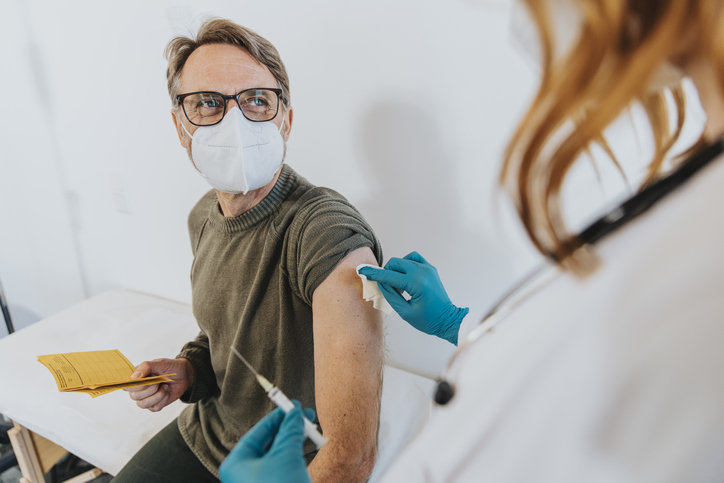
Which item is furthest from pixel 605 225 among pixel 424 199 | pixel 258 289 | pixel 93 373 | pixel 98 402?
pixel 98 402

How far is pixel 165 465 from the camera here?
3.53 ft

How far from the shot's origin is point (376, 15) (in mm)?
1124

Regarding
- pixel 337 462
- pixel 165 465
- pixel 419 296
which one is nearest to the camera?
pixel 337 462

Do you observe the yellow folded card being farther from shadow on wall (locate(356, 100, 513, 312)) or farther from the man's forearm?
shadow on wall (locate(356, 100, 513, 312))

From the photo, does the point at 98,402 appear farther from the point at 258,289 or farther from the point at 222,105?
the point at 222,105

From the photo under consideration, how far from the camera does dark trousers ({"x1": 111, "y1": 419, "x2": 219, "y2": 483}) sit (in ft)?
3.46

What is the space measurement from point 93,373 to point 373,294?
0.72 meters

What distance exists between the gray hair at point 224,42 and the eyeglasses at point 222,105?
5 cm

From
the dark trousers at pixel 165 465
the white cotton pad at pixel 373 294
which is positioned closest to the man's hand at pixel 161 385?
the dark trousers at pixel 165 465

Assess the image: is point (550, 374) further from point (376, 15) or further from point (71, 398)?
point (71, 398)

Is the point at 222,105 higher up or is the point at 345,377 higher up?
the point at 222,105

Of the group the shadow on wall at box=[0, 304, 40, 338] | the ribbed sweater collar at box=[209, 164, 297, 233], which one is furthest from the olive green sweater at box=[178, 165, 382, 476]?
the shadow on wall at box=[0, 304, 40, 338]

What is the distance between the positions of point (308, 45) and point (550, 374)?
4.00 ft

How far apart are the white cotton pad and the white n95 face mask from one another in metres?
0.36
